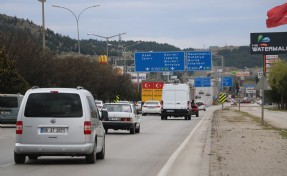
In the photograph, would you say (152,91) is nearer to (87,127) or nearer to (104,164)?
(104,164)

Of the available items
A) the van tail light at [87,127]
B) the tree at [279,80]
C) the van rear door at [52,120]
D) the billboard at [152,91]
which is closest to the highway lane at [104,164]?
the van rear door at [52,120]

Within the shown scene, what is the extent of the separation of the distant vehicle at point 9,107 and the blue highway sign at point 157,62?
33125 millimetres

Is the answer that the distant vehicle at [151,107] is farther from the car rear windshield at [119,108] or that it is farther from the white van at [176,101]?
the car rear windshield at [119,108]

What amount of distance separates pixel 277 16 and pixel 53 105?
27.7ft

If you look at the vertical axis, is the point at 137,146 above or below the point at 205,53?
below

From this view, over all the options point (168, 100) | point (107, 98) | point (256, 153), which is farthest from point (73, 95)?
point (107, 98)

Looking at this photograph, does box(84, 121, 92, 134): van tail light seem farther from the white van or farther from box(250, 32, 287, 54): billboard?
the white van

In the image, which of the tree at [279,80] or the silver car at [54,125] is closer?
the silver car at [54,125]

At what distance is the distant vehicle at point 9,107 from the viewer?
43.3 m

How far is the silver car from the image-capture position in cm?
1747

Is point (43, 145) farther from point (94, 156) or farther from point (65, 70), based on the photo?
point (65, 70)

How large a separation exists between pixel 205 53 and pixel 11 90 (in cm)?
2693

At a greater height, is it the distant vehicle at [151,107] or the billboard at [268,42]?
the billboard at [268,42]

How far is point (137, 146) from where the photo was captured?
25922mm
